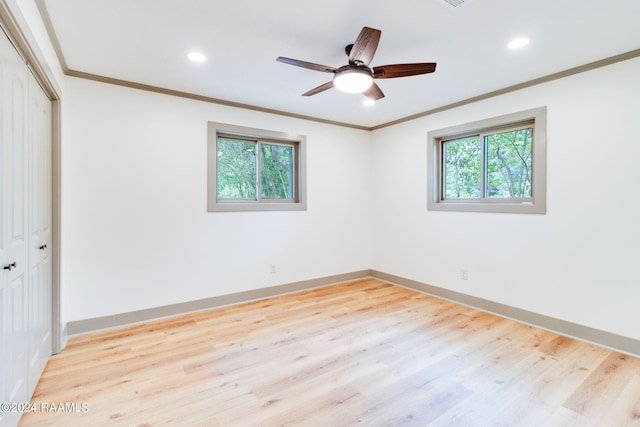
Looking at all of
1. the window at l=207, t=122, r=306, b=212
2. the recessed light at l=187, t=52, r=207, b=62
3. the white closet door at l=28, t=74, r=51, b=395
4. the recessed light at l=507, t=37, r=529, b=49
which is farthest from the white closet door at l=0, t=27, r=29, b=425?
the recessed light at l=507, t=37, r=529, b=49

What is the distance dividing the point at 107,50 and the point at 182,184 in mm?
1369

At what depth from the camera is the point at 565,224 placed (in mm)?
2844

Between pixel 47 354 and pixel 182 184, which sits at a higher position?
pixel 182 184

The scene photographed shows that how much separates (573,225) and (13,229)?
4.19 m

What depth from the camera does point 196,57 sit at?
257 cm

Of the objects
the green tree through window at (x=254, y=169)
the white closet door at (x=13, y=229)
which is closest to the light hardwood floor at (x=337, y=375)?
the white closet door at (x=13, y=229)

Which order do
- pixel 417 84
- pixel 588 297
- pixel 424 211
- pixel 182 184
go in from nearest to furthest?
1. pixel 588 297
2. pixel 417 84
3. pixel 182 184
4. pixel 424 211

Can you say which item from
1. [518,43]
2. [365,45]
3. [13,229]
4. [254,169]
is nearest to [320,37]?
[365,45]

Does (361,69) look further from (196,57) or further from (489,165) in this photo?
(489,165)

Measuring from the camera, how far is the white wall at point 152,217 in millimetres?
2855

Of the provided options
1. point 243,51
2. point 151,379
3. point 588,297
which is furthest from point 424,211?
point 151,379

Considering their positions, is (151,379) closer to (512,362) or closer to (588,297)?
(512,362)

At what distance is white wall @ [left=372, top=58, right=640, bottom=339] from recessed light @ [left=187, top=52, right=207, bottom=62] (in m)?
2.91

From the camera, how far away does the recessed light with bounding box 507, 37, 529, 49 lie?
90.0 inches
